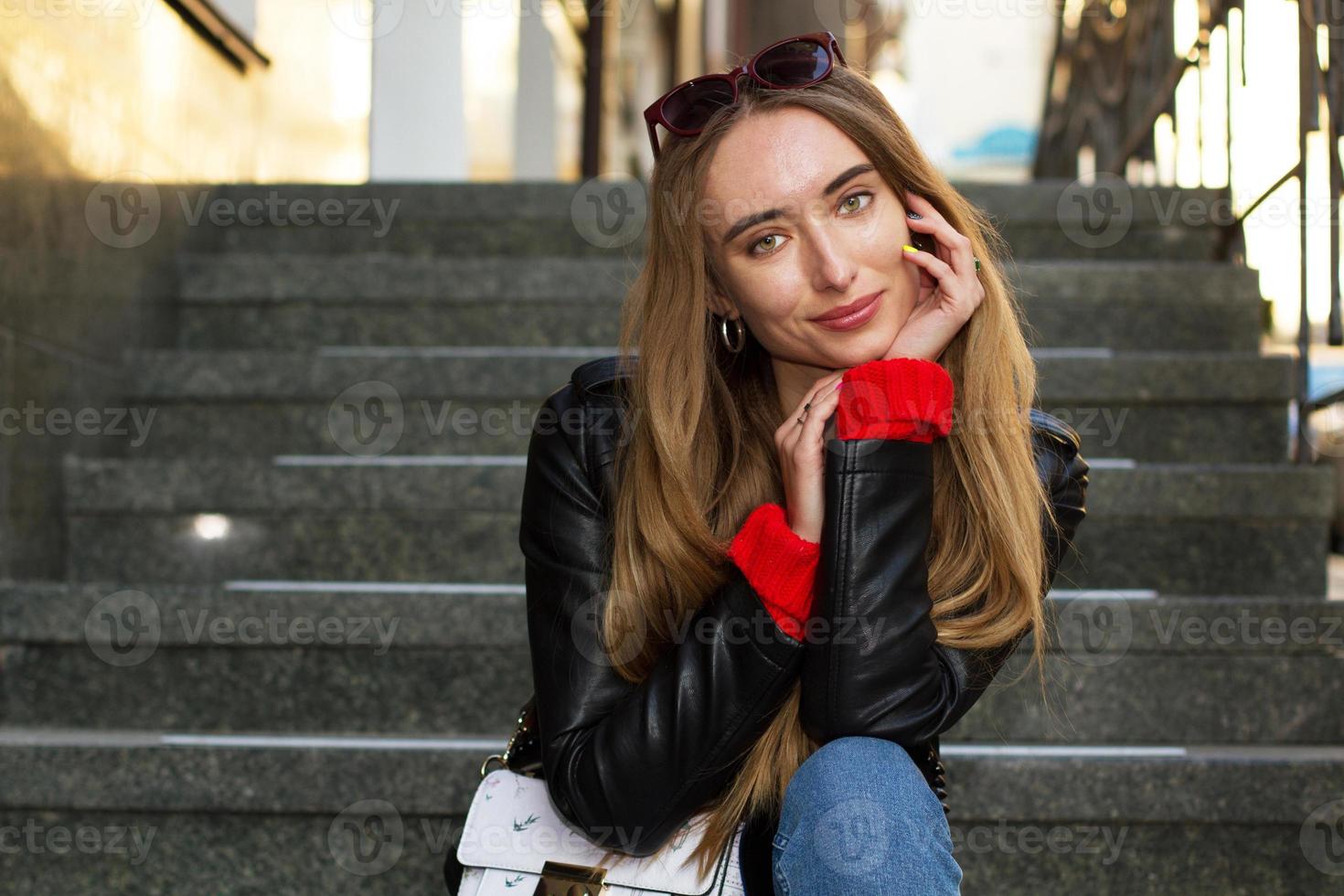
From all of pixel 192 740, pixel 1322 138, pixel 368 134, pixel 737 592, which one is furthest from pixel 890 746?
pixel 368 134

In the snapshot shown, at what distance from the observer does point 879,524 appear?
1318 mm

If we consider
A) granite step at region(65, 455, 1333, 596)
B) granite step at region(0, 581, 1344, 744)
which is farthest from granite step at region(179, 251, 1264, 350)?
granite step at region(0, 581, 1344, 744)

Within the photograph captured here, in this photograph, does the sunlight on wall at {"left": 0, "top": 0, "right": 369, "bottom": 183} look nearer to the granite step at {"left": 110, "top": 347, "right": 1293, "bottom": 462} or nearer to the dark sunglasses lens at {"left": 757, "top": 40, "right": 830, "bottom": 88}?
the granite step at {"left": 110, "top": 347, "right": 1293, "bottom": 462}

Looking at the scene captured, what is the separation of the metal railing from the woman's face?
44.9 inches

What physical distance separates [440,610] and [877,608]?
0.89 meters

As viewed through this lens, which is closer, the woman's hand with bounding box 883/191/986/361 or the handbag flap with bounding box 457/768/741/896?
the handbag flap with bounding box 457/768/741/896

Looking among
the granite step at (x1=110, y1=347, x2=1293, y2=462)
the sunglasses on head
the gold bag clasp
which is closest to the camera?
the gold bag clasp

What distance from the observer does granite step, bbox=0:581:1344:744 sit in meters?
1.92

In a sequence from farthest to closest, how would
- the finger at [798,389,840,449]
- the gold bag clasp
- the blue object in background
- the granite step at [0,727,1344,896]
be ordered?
the blue object in background, the granite step at [0,727,1344,896], the finger at [798,389,840,449], the gold bag clasp

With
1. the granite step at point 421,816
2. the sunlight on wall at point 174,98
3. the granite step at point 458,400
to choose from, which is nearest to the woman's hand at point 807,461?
the granite step at point 421,816

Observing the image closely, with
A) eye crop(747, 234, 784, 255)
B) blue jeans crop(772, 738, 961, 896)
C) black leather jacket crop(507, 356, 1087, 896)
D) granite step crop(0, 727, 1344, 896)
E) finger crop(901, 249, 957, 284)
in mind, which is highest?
eye crop(747, 234, 784, 255)

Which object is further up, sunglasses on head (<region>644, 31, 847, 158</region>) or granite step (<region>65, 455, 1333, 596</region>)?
sunglasses on head (<region>644, 31, 847, 158</region>)

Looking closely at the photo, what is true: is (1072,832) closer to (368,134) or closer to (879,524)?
(879,524)

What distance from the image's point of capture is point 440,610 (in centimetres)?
198
